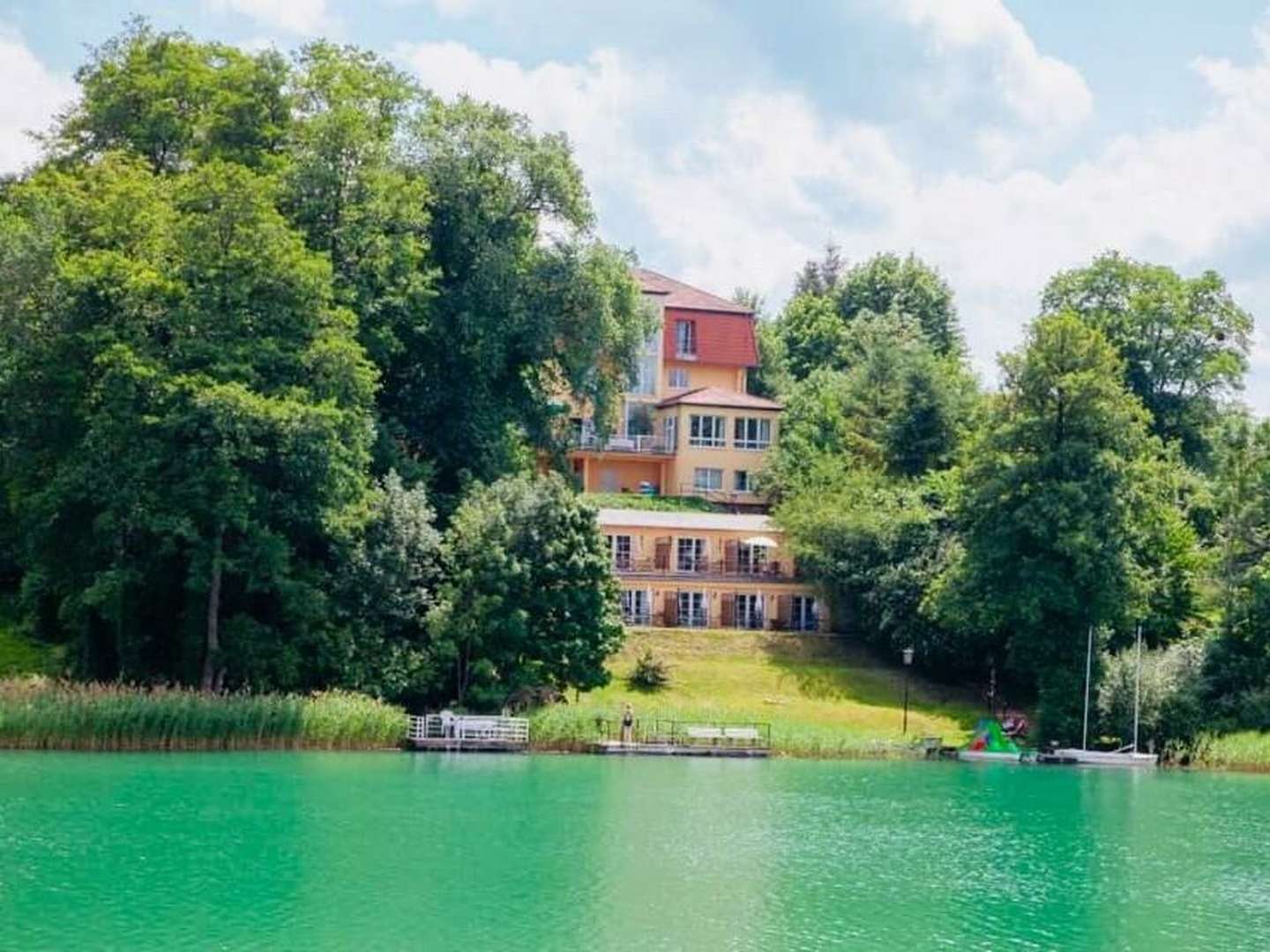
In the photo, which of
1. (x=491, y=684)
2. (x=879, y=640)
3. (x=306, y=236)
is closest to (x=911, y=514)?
(x=879, y=640)

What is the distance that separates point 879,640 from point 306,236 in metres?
23.2

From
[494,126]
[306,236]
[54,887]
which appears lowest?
[54,887]

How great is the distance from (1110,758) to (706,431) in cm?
2999

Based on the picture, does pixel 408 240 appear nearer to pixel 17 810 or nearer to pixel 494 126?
pixel 494 126

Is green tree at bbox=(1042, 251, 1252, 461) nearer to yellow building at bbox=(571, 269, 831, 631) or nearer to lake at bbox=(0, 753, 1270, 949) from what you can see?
yellow building at bbox=(571, 269, 831, 631)

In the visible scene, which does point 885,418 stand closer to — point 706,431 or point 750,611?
point 706,431

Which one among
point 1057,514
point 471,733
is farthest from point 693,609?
point 471,733

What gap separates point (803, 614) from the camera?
58.3m

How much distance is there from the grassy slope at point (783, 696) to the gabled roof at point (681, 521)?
19.6 ft

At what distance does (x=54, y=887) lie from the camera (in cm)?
2069

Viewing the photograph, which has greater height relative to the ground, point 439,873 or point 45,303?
point 45,303

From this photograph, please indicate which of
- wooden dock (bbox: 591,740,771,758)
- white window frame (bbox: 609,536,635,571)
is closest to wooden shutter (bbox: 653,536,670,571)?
white window frame (bbox: 609,536,635,571)

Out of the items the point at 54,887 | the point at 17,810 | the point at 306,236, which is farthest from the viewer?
the point at 306,236

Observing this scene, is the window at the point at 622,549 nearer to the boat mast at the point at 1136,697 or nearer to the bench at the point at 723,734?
the bench at the point at 723,734
